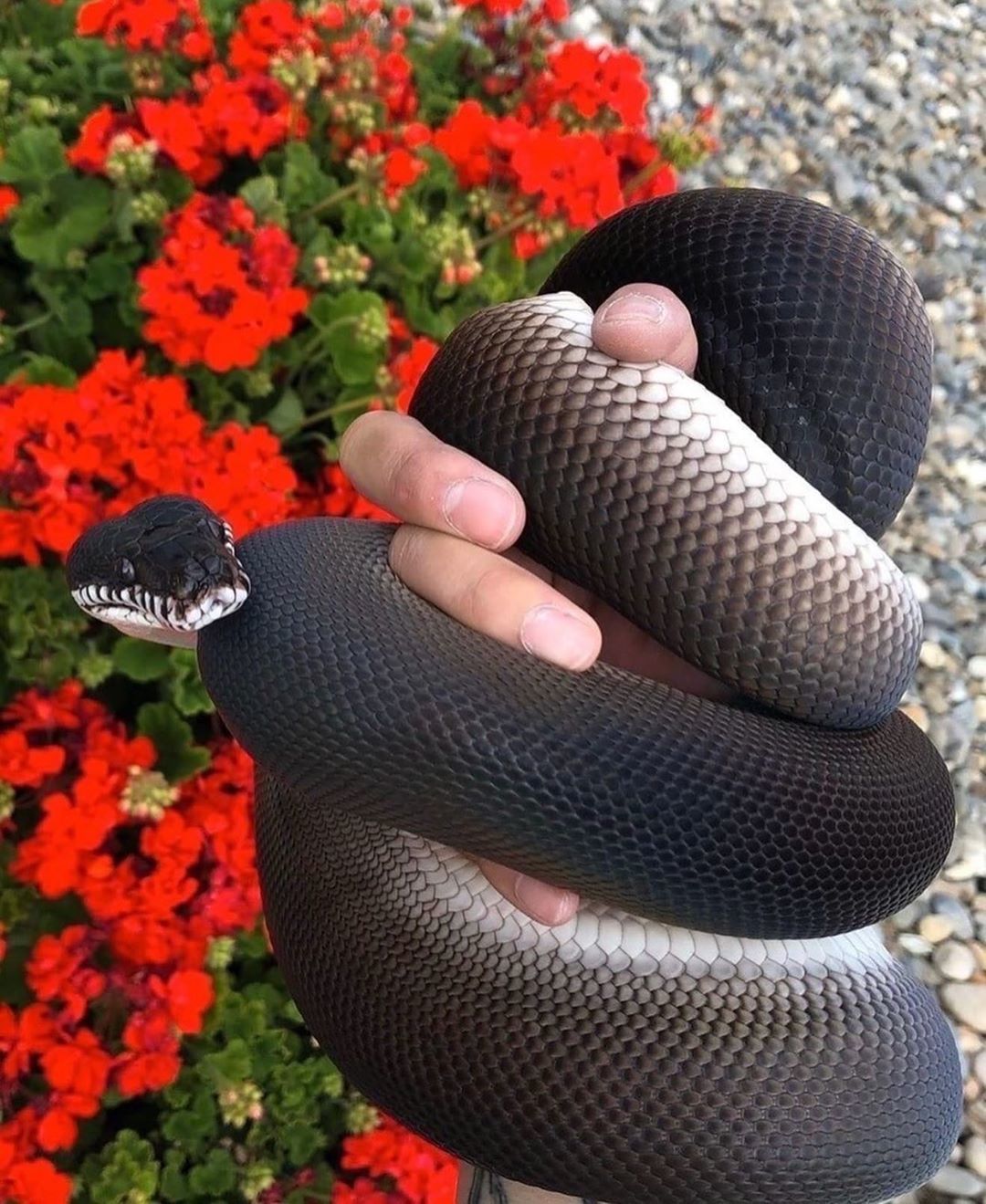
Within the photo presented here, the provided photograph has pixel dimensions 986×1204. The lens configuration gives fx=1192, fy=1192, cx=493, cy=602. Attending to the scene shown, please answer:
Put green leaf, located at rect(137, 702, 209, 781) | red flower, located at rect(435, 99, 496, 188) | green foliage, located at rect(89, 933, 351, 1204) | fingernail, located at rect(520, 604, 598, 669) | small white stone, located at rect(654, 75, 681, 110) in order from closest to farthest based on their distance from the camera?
fingernail, located at rect(520, 604, 598, 669) < green foliage, located at rect(89, 933, 351, 1204) < green leaf, located at rect(137, 702, 209, 781) < red flower, located at rect(435, 99, 496, 188) < small white stone, located at rect(654, 75, 681, 110)

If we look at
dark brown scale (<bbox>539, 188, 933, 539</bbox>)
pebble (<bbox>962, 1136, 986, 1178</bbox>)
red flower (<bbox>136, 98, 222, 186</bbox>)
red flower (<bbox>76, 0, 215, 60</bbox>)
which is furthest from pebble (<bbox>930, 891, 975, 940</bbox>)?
red flower (<bbox>76, 0, 215, 60</bbox>)

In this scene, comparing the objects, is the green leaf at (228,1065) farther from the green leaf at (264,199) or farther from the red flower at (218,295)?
the green leaf at (264,199)

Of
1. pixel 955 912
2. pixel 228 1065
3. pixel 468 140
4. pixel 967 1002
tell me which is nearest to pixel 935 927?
pixel 955 912

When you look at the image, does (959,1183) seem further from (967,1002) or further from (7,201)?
(7,201)

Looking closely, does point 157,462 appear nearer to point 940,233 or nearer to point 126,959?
point 126,959

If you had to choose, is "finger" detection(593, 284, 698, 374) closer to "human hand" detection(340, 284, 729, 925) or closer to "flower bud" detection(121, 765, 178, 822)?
"human hand" detection(340, 284, 729, 925)

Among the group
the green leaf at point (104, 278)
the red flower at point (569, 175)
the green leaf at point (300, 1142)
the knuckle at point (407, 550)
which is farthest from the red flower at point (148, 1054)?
the red flower at point (569, 175)
